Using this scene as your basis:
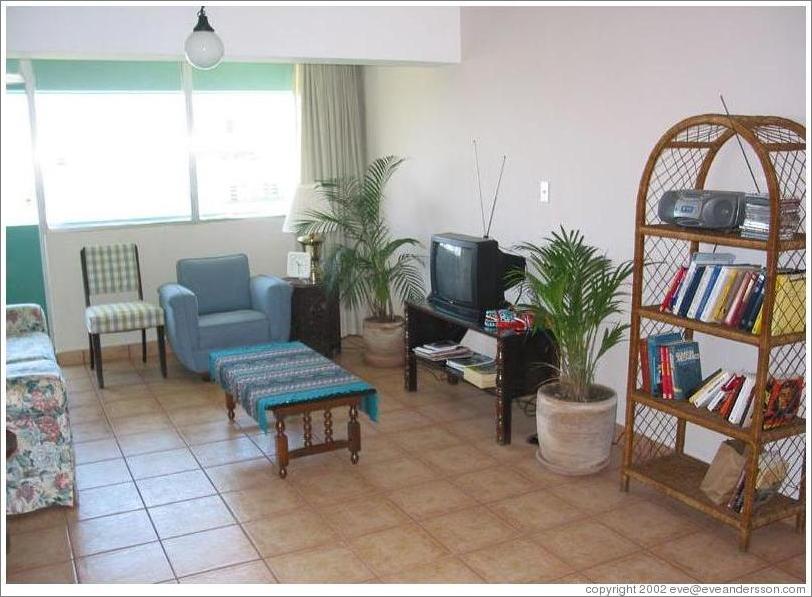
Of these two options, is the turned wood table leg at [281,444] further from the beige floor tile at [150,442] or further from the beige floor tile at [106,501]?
Answer: the beige floor tile at [150,442]

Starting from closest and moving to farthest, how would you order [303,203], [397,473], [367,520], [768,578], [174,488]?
[768,578] < [367,520] < [174,488] < [397,473] < [303,203]

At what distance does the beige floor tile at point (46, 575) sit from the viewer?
3.23 meters

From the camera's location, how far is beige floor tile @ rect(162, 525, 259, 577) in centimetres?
331

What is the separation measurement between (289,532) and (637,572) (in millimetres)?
1408

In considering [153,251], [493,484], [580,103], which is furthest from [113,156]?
[493,484]

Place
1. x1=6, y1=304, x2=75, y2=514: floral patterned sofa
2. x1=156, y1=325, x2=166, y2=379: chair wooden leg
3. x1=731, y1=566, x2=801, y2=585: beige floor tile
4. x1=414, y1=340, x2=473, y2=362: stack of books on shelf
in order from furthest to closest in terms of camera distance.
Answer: x1=156, y1=325, x2=166, y2=379: chair wooden leg
x1=414, y1=340, x2=473, y2=362: stack of books on shelf
x1=6, y1=304, x2=75, y2=514: floral patterned sofa
x1=731, y1=566, x2=801, y2=585: beige floor tile

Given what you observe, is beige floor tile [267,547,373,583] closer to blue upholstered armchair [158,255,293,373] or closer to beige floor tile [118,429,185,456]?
beige floor tile [118,429,185,456]

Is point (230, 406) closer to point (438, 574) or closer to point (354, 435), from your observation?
point (354, 435)

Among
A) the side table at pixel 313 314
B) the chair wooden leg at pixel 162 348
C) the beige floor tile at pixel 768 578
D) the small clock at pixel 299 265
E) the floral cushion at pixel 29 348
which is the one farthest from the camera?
the small clock at pixel 299 265

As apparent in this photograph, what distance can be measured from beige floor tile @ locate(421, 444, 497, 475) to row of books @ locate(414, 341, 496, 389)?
1.32 feet

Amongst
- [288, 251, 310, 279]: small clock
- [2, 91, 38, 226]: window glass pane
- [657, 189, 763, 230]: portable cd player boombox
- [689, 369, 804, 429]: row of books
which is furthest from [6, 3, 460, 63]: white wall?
[689, 369, 804, 429]: row of books

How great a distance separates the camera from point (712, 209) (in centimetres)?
334

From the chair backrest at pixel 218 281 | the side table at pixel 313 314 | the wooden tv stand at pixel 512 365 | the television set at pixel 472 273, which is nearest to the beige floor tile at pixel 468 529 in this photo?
the wooden tv stand at pixel 512 365

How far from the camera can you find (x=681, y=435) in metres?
3.98
